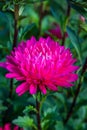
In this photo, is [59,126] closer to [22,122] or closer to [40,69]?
[22,122]

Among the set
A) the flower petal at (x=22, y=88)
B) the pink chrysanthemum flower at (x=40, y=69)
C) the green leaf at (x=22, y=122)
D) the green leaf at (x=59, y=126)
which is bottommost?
the green leaf at (x=59, y=126)

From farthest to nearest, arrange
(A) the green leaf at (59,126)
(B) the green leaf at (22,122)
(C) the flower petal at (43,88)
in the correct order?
(A) the green leaf at (59,126) → (B) the green leaf at (22,122) → (C) the flower petal at (43,88)

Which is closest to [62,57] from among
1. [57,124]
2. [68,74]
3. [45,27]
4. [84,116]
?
[68,74]

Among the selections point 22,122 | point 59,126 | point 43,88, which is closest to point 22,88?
point 43,88

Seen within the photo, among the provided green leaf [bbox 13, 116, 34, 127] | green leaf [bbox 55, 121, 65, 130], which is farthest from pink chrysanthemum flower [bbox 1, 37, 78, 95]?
green leaf [bbox 55, 121, 65, 130]

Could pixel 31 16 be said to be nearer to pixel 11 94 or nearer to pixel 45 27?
pixel 45 27

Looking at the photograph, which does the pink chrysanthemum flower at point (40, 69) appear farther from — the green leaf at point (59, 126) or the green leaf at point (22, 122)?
the green leaf at point (59, 126)

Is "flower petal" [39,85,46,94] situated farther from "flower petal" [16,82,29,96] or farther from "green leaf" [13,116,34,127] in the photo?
"green leaf" [13,116,34,127]

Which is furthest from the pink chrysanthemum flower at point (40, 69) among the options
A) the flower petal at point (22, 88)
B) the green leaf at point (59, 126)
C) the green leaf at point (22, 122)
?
the green leaf at point (59, 126)
